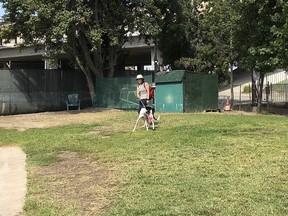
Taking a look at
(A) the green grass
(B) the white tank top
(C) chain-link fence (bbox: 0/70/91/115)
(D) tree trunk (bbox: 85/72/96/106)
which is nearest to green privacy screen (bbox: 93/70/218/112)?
(D) tree trunk (bbox: 85/72/96/106)

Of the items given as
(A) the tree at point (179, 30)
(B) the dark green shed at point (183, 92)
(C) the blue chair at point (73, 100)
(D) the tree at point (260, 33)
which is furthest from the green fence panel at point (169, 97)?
(A) the tree at point (179, 30)

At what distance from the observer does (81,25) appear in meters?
23.2

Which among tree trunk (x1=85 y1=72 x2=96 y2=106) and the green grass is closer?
the green grass

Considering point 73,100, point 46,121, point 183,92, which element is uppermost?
point 183,92

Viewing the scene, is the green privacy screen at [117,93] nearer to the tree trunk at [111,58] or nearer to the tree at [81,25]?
the tree at [81,25]

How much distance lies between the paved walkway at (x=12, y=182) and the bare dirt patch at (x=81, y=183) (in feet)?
1.06

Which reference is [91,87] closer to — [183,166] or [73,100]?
[73,100]

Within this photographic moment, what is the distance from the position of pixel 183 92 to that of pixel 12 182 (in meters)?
15.0

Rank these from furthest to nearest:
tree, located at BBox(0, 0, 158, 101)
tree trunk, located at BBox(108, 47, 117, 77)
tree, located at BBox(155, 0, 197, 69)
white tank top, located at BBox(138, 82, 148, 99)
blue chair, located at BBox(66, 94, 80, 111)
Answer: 1. tree, located at BBox(155, 0, 197, 69)
2. tree trunk, located at BBox(108, 47, 117, 77)
3. blue chair, located at BBox(66, 94, 80, 111)
4. tree, located at BBox(0, 0, 158, 101)
5. white tank top, located at BBox(138, 82, 148, 99)

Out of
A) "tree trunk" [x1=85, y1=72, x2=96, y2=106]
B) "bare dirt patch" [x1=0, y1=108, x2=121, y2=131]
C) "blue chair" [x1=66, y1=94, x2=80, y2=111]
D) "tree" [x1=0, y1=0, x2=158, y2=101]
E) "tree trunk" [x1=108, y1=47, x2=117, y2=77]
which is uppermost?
"tree" [x1=0, y1=0, x2=158, y2=101]

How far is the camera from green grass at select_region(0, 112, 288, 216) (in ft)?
18.2

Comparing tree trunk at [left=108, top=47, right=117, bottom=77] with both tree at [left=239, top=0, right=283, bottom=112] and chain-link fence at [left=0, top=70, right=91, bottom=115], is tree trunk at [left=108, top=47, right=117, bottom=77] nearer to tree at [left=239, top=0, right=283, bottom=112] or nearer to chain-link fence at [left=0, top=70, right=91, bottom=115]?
chain-link fence at [left=0, top=70, right=91, bottom=115]

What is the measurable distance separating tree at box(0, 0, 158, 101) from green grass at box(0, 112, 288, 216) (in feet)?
30.3

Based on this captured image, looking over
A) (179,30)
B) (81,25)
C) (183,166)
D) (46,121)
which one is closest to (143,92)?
(183,166)
